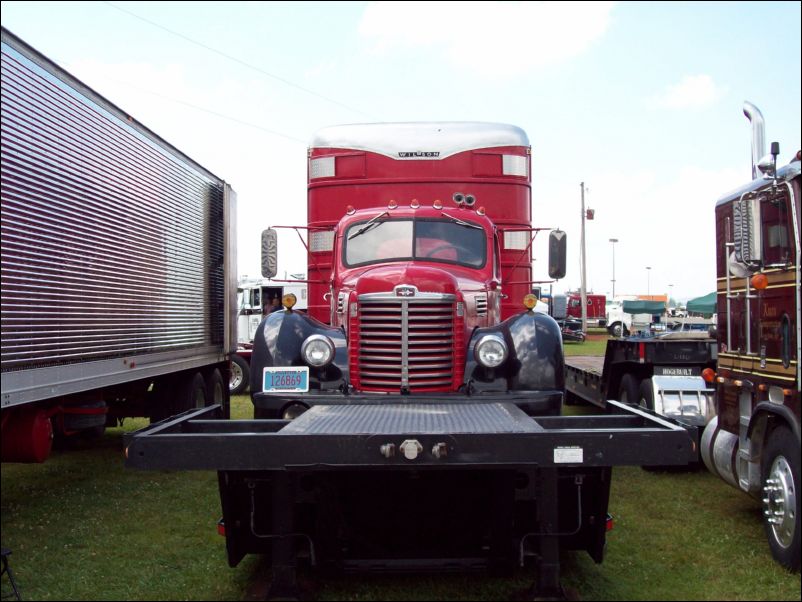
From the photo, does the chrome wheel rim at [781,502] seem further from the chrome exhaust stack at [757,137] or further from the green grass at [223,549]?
the chrome exhaust stack at [757,137]

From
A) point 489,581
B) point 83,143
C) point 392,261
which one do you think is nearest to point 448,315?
point 392,261

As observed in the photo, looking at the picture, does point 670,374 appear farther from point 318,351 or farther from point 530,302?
point 318,351

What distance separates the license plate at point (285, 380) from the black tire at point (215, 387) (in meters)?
5.55

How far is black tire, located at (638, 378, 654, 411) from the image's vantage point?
925 cm

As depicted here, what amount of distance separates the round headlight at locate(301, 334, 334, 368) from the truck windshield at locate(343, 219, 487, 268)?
65.4 inches

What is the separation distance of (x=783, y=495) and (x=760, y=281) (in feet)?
4.82

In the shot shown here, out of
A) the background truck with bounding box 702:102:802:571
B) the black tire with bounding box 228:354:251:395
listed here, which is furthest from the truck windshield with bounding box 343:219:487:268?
the black tire with bounding box 228:354:251:395

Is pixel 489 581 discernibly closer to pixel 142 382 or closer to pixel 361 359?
pixel 361 359

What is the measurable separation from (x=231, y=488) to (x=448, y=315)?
85.5 inches

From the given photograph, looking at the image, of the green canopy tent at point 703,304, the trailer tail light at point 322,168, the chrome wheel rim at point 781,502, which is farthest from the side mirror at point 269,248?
the green canopy tent at point 703,304

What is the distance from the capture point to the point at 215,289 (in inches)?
460

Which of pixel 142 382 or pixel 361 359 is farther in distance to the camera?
pixel 142 382

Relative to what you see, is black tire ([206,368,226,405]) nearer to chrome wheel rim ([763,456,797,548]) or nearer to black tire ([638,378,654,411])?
black tire ([638,378,654,411])

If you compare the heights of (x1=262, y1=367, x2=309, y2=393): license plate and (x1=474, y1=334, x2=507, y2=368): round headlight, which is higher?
(x1=474, y1=334, x2=507, y2=368): round headlight
